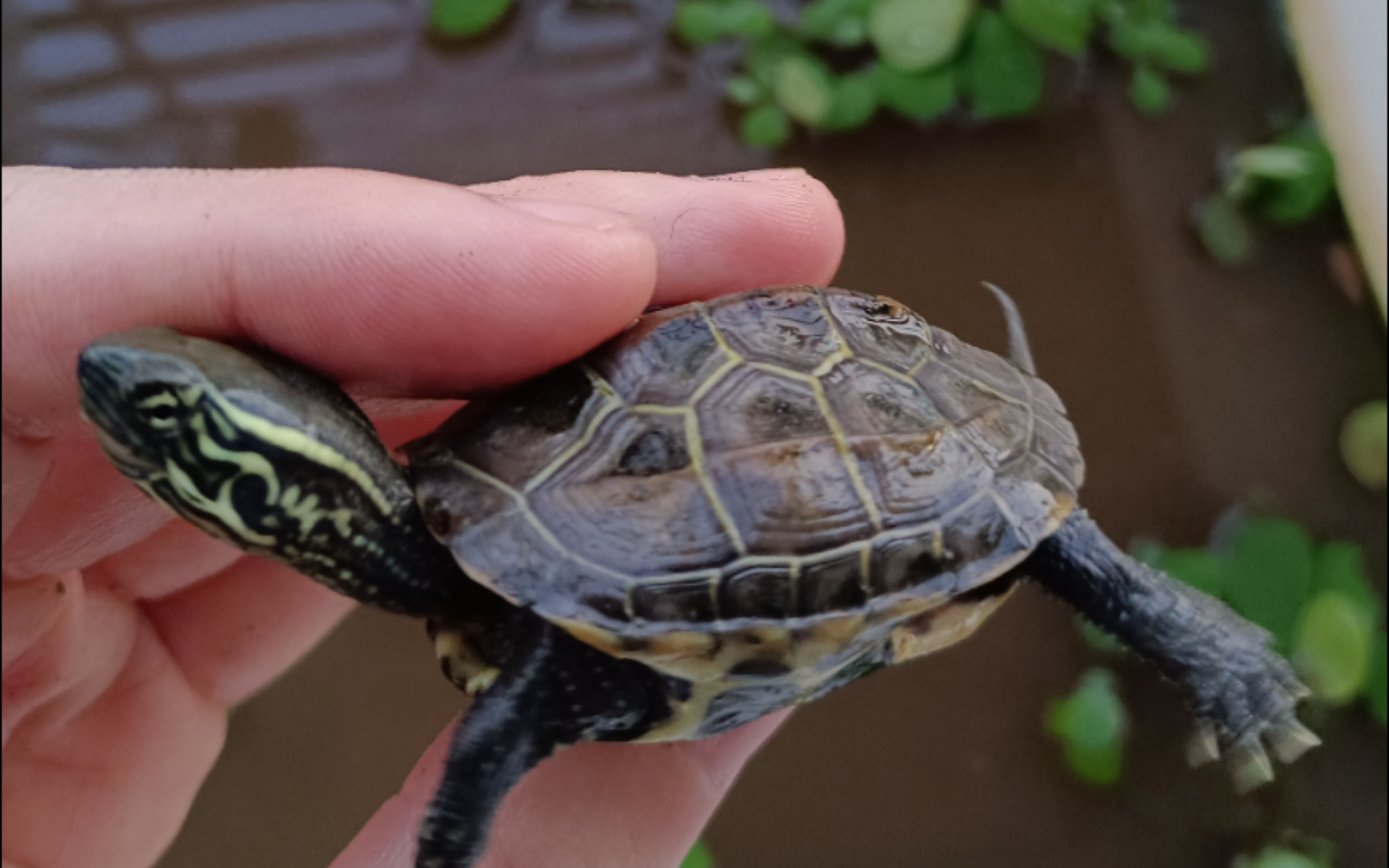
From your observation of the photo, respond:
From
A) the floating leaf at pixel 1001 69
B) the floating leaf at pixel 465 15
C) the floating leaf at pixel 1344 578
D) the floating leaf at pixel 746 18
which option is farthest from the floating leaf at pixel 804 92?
the floating leaf at pixel 1344 578

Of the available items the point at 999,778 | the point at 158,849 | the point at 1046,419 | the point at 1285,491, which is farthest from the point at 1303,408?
the point at 158,849

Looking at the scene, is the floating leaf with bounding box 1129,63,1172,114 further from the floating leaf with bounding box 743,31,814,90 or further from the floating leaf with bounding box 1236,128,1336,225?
the floating leaf with bounding box 743,31,814,90

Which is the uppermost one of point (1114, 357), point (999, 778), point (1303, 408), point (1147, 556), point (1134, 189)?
point (1134, 189)

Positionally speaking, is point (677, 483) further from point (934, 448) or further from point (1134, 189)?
point (1134, 189)

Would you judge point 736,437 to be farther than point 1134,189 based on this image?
No

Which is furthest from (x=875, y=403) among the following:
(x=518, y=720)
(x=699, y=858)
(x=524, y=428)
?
(x=699, y=858)

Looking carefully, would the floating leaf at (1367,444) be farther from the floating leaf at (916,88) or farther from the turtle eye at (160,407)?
the turtle eye at (160,407)

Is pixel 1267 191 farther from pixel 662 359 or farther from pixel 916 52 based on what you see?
pixel 662 359
